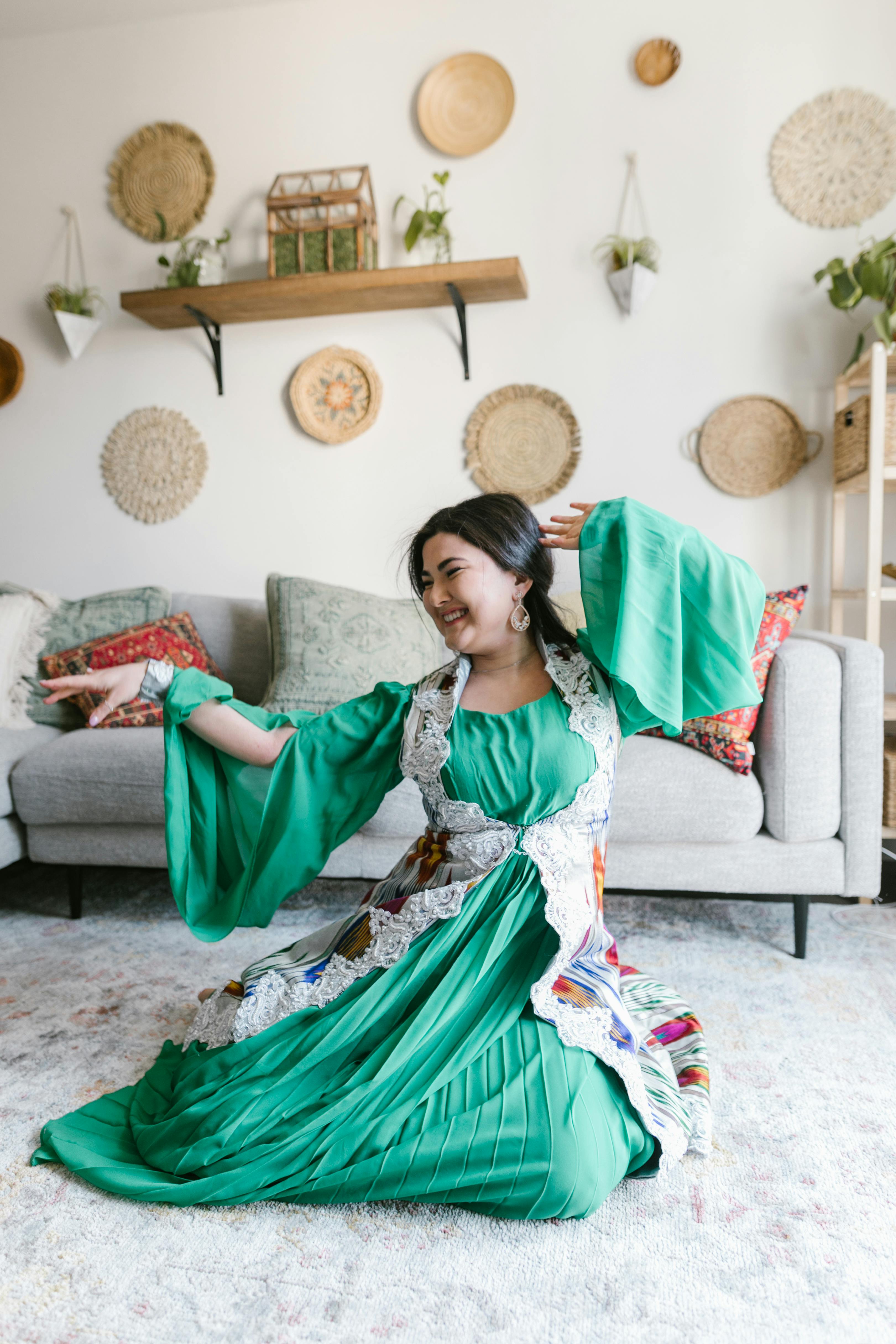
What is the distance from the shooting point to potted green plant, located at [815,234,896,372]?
2426 millimetres

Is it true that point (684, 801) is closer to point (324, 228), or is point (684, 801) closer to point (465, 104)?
point (324, 228)

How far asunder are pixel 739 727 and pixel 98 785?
4.96 ft

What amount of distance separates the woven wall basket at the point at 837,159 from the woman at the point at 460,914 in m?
2.10

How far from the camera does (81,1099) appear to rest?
1.41 m

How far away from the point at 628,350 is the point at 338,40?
1.41m

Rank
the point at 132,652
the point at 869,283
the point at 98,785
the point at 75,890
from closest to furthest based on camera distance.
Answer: the point at 98,785, the point at 75,890, the point at 869,283, the point at 132,652

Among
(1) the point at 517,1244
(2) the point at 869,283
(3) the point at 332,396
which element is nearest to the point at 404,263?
(3) the point at 332,396

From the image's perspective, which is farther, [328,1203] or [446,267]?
[446,267]

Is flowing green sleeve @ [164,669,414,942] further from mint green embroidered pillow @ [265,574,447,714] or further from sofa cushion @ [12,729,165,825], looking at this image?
mint green embroidered pillow @ [265,574,447,714]

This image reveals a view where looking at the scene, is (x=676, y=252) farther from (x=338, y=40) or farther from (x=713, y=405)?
(x=338, y=40)

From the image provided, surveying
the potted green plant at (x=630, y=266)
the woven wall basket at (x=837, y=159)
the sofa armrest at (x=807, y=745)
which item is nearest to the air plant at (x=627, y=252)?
the potted green plant at (x=630, y=266)

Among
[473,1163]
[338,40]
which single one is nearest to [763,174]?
[338,40]

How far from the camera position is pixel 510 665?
132 cm

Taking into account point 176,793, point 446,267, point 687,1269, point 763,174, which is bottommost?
point 687,1269
